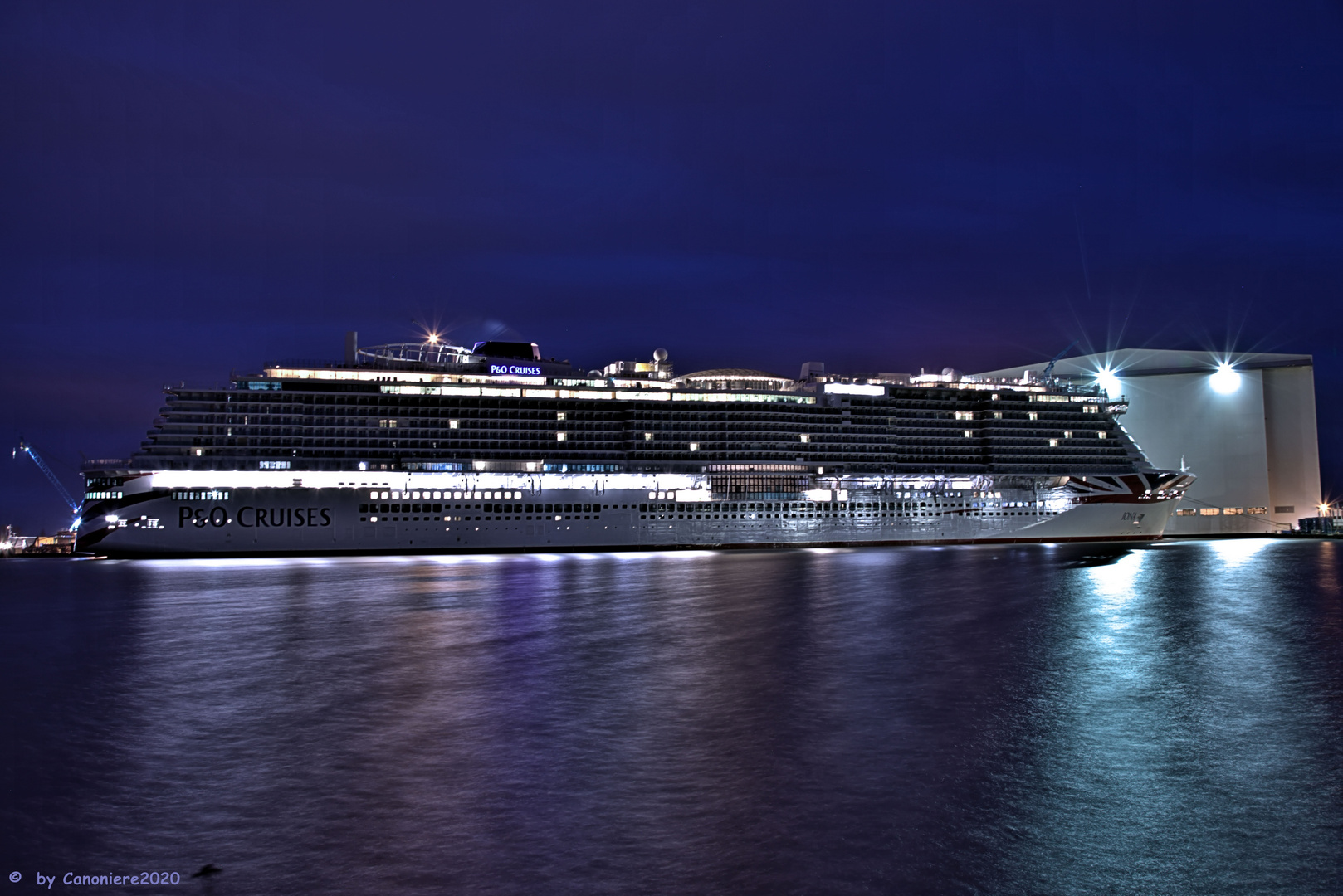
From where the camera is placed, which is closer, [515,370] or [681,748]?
[681,748]

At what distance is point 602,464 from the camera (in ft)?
224

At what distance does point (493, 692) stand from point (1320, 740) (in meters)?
14.0

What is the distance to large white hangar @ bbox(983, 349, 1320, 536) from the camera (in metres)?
99.9

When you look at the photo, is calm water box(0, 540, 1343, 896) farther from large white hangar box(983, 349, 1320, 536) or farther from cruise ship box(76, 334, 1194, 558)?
large white hangar box(983, 349, 1320, 536)

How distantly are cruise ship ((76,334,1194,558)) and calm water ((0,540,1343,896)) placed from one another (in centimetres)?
2927

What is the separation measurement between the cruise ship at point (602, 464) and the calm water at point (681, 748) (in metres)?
29.3

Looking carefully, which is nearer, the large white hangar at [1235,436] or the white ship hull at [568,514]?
the white ship hull at [568,514]

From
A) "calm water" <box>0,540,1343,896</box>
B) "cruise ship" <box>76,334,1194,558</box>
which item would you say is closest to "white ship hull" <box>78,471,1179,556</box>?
"cruise ship" <box>76,334,1194,558</box>

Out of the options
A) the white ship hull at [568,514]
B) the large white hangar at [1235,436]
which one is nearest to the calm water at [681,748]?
the white ship hull at [568,514]

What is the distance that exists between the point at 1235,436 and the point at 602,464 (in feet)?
235

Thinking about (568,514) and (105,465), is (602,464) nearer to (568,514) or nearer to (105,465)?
(568,514)

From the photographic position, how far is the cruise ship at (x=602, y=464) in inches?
2397

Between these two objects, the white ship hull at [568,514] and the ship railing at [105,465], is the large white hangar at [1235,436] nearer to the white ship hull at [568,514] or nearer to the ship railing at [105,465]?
the white ship hull at [568,514]

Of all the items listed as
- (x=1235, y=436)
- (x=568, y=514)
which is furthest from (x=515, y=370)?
(x=1235, y=436)
